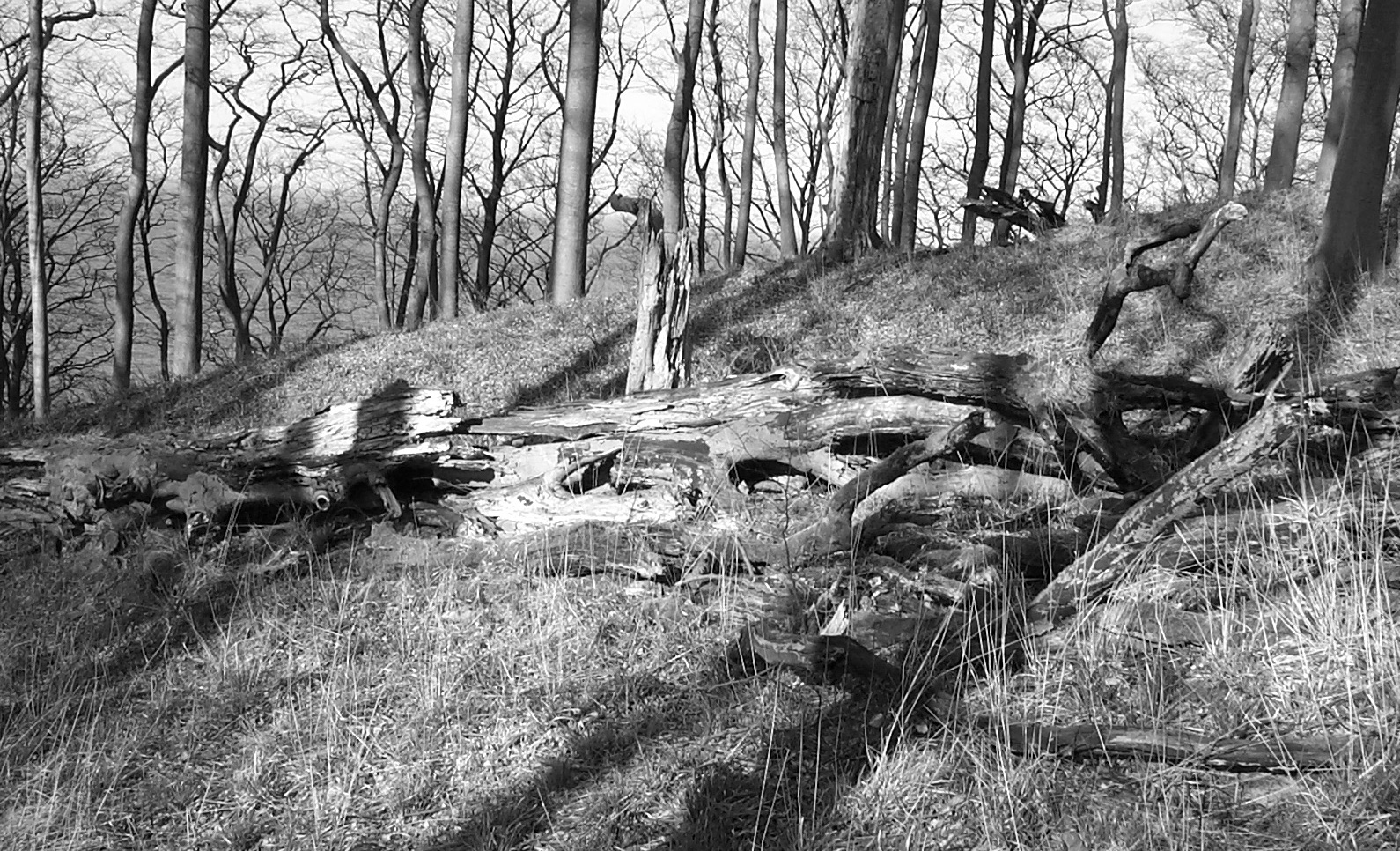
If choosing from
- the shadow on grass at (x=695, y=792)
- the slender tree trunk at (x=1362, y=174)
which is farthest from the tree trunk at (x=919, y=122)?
the shadow on grass at (x=695, y=792)

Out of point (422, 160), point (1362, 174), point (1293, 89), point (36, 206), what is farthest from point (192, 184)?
point (1293, 89)

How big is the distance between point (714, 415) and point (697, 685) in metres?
2.26

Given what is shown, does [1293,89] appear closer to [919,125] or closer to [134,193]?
[919,125]

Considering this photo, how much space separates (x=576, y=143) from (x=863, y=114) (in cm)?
441

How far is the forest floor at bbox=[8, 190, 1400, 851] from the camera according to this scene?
2.68m

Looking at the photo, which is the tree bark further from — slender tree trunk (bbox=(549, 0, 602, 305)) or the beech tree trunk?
the beech tree trunk

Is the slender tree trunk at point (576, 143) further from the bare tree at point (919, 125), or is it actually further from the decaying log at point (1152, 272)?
the decaying log at point (1152, 272)

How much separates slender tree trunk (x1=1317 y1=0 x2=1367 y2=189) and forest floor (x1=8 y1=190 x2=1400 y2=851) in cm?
995

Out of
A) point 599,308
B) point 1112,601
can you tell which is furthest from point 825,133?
point 1112,601

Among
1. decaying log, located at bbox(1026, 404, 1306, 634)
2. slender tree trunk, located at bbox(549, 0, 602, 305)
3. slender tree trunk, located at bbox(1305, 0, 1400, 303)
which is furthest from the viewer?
slender tree trunk, located at bbox(549, 0, 602, 305)

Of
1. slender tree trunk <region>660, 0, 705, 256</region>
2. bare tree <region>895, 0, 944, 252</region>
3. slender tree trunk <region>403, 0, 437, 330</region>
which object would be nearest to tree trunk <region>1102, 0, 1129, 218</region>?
bare tree <region>895, 0, 944, 252</region>

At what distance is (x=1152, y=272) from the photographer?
215 inches

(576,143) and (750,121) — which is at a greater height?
(750,121)

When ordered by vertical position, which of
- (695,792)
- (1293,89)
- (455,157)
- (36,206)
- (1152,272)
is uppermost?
(1293,89)
